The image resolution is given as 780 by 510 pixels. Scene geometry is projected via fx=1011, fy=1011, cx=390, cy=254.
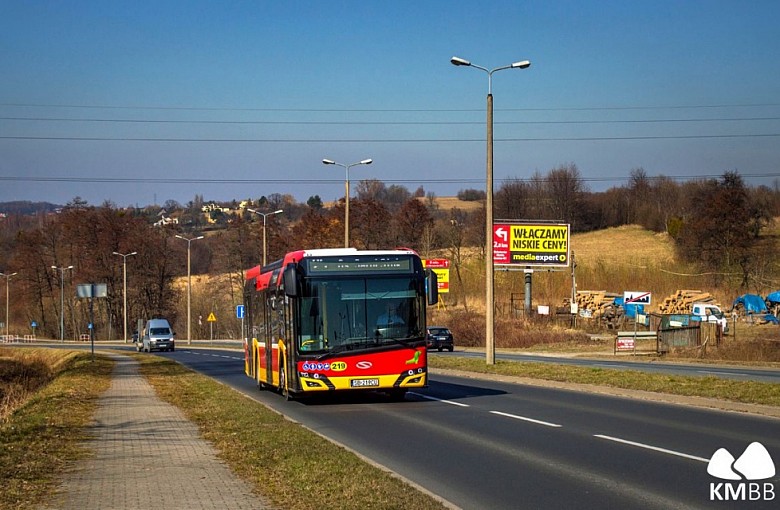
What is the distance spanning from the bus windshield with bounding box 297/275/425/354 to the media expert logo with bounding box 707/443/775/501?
891cm

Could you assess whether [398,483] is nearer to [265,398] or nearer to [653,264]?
[265,398]

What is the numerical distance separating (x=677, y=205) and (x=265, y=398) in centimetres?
10178

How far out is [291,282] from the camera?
69.0 feet

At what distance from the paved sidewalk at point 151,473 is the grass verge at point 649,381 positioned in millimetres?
10965

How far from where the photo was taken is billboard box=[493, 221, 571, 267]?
72.1 m

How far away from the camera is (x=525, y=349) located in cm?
6038

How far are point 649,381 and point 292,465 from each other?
15101 millimetres

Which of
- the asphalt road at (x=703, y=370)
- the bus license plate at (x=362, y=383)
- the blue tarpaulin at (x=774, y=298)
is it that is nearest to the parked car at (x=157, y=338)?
the asphalt road at (x=703, y=370)

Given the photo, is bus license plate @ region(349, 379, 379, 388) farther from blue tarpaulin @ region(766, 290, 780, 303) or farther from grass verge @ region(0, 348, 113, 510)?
blue tarpaulin @ region(766, 290, 780, 303)

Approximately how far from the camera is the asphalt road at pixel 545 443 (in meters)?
10.6

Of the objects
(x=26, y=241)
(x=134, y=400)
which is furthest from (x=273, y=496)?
(x=26, y=241)

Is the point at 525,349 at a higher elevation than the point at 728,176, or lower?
lower

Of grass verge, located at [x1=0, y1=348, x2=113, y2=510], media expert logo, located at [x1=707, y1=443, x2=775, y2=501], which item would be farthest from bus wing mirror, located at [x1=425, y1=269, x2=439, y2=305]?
media expert logo, located at [x1=707, y1=443, x2=775, y2=501]

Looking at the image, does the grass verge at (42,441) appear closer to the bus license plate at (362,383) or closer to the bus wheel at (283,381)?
the bus wheel at (283,381)
